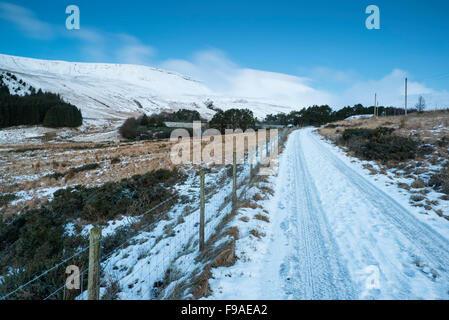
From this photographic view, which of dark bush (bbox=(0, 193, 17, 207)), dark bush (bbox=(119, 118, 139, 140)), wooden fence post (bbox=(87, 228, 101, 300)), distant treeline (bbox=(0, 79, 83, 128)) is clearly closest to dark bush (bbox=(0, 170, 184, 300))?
wooden fence post (bbox=(87, 228, 101, 300))

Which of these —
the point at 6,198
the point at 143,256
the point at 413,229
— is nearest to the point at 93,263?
the point at 143,256

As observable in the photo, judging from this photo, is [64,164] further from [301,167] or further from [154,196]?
[301,167]

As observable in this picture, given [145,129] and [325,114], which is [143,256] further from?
[325,114]

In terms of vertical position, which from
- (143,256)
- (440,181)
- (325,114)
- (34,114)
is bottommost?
(143,256)

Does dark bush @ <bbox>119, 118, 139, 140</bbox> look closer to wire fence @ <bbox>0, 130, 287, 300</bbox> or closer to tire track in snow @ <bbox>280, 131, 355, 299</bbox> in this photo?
wire fence @ <bbox>0, 130, 287, 300</bbox>

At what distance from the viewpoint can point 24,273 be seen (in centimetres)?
489

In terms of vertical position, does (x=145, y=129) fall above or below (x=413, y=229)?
above

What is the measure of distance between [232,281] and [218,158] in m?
12.9

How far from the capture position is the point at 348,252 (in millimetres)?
4289

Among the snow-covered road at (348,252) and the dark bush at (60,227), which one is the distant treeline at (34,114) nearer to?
the dark bush at (60,227)

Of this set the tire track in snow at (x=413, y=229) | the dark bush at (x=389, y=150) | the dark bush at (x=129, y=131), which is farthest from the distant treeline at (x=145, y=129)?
the tire track in snow at (x=413, y=229)

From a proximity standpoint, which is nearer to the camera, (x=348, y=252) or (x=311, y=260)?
(x=311, y=260)

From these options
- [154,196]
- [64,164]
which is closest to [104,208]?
[154,196]

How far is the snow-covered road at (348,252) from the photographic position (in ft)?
10.8
